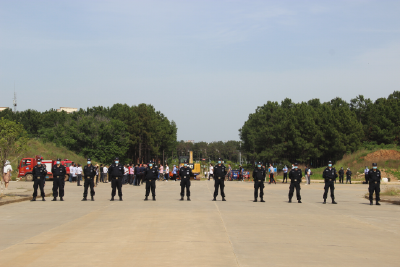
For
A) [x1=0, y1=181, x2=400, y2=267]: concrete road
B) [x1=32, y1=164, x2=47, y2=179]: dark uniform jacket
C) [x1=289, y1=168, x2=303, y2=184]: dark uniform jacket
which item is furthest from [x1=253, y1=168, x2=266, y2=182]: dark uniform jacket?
[x1=32, y1=164, x2=47, y2=179]: dark uniform jacket

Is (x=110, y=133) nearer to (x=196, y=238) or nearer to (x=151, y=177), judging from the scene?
(x=151, y=177)

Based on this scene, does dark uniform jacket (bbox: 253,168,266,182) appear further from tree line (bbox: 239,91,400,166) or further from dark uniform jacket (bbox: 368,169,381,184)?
tree line (bbox: 239,91,400,166)

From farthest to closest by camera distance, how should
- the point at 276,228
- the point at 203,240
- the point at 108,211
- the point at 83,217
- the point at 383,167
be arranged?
the point at 383,167 < the point at 108,211 < the point at 83,217 < the point at 276,228 < the point at 203,240

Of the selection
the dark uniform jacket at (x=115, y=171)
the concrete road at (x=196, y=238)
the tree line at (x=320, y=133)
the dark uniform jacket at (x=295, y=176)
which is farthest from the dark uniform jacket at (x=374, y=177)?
the tree line at (x=320, y=133)

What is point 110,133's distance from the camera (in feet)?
287

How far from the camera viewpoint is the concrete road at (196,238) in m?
7.98

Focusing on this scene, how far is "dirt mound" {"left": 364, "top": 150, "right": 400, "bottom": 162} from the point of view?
2579 inches

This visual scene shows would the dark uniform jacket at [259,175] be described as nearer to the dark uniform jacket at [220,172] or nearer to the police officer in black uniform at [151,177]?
the dark uniform jacket at [220,172]

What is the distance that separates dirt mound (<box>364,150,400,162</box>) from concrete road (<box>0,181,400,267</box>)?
5316 cm

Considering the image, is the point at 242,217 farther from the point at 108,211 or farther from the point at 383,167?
the point at 383,167

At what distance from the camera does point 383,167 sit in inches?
2392

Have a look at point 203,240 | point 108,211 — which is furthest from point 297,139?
point 203,240

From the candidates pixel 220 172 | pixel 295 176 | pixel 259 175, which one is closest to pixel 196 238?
pixel 220 172

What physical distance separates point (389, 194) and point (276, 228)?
16.8 metres
